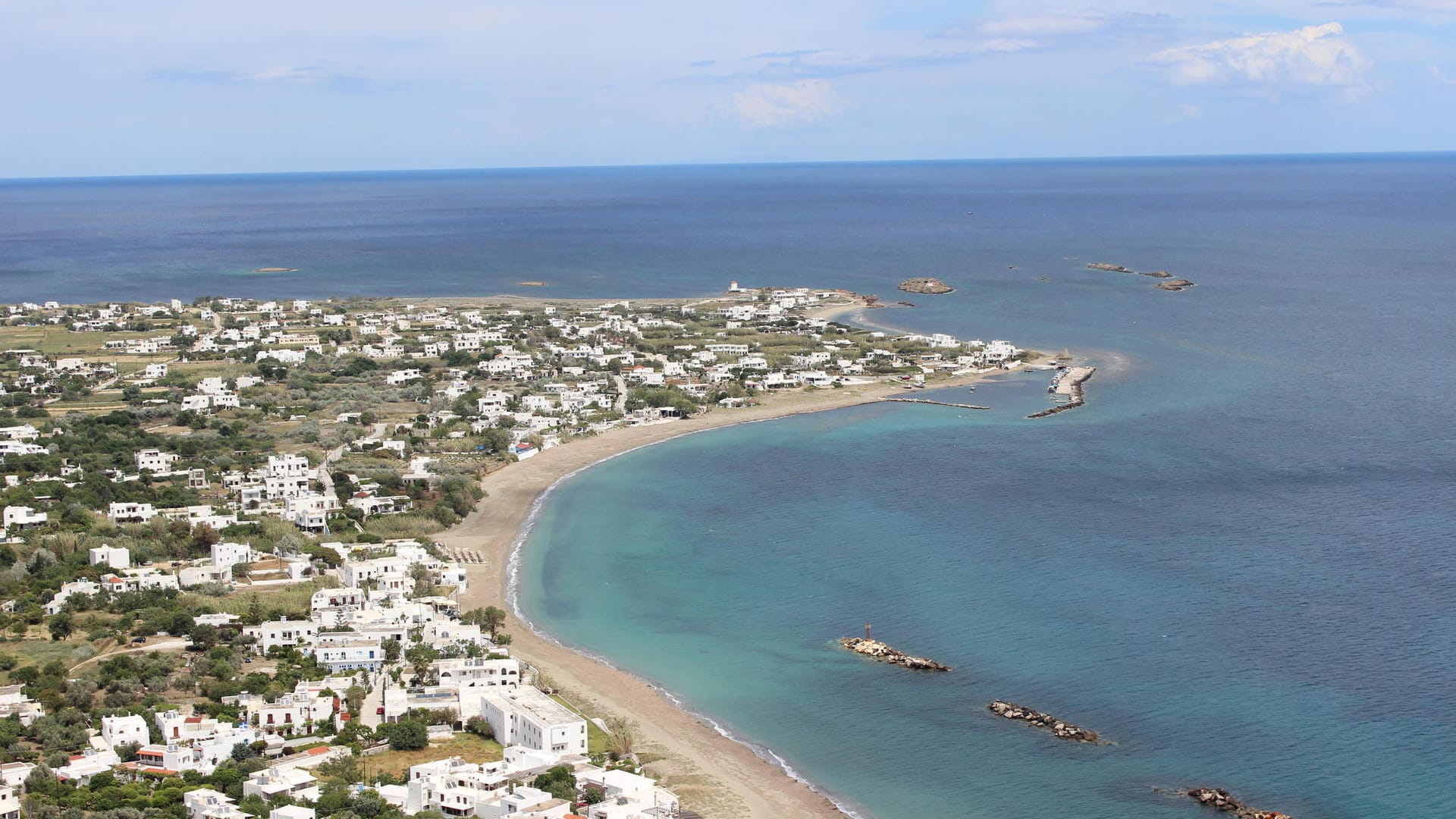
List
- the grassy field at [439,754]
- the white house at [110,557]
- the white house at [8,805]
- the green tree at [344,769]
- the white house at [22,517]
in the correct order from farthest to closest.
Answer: the white house at [22,517], the white house at [110,557], the grassy field at [439,754], the green tree at [344,769], the white house at [8,805]

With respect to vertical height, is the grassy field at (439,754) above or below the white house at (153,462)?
below

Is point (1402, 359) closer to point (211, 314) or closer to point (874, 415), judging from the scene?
point (874, 415)

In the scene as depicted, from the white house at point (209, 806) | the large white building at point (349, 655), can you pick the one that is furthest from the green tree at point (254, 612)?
the white house at point (209, 806)

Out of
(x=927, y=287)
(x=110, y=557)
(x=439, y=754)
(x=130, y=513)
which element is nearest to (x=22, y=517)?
(x=130, y=513)

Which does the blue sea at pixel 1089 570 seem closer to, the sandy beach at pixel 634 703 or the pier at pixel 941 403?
the sandy beach at pixel 634 703

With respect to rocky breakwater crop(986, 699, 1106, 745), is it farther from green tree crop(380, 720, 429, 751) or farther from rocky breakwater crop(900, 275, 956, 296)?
rocky breakwater crop(900, 275, 956, 296)

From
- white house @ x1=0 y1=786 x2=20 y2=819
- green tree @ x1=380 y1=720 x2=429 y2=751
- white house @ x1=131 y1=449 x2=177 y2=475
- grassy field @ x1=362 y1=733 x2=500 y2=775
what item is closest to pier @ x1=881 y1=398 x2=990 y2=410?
white house @ x1=131 y1=449 x2=177 y2=475

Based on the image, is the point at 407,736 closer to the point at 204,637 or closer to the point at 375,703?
the point at 375,703
